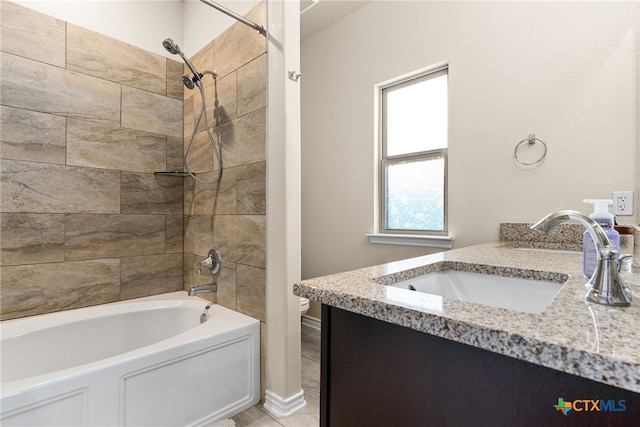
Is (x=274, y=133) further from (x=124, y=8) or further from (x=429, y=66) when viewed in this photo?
(x=124, y=8)

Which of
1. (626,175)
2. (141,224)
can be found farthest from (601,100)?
(141,224)

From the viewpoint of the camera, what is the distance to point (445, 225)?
2.25 m

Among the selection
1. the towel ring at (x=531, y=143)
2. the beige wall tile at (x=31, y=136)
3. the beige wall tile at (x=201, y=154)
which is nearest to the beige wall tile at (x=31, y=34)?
the beige wall tile at (x=31, y=136)

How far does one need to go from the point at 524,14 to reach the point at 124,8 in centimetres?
254

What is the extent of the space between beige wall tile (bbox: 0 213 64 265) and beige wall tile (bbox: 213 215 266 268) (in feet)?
2.91

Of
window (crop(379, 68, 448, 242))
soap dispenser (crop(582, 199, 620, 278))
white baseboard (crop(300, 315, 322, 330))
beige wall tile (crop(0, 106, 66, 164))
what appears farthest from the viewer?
white baseboard (crop(300, 315, 322, 330))

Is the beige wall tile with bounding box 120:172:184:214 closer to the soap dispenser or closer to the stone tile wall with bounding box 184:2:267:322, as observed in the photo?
the stone tile wall with bounding box 184:2:267:322

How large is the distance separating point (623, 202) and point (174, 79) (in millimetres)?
2869

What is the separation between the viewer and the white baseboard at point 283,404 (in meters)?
1.64

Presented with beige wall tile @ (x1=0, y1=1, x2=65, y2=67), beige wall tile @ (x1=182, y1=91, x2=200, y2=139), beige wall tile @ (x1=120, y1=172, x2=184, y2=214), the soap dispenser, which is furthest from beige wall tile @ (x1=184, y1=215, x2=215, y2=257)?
the soap dispenser

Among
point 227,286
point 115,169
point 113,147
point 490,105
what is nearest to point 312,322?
point 227,286

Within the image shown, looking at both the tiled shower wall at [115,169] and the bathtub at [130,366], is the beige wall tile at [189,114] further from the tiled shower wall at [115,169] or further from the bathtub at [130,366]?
the bathtub at [130,366]

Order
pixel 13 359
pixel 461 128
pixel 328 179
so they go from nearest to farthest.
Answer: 1. pixel 13 359
2. pixel 461 128
3. pixel 328 179

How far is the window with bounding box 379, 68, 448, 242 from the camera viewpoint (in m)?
2.31
